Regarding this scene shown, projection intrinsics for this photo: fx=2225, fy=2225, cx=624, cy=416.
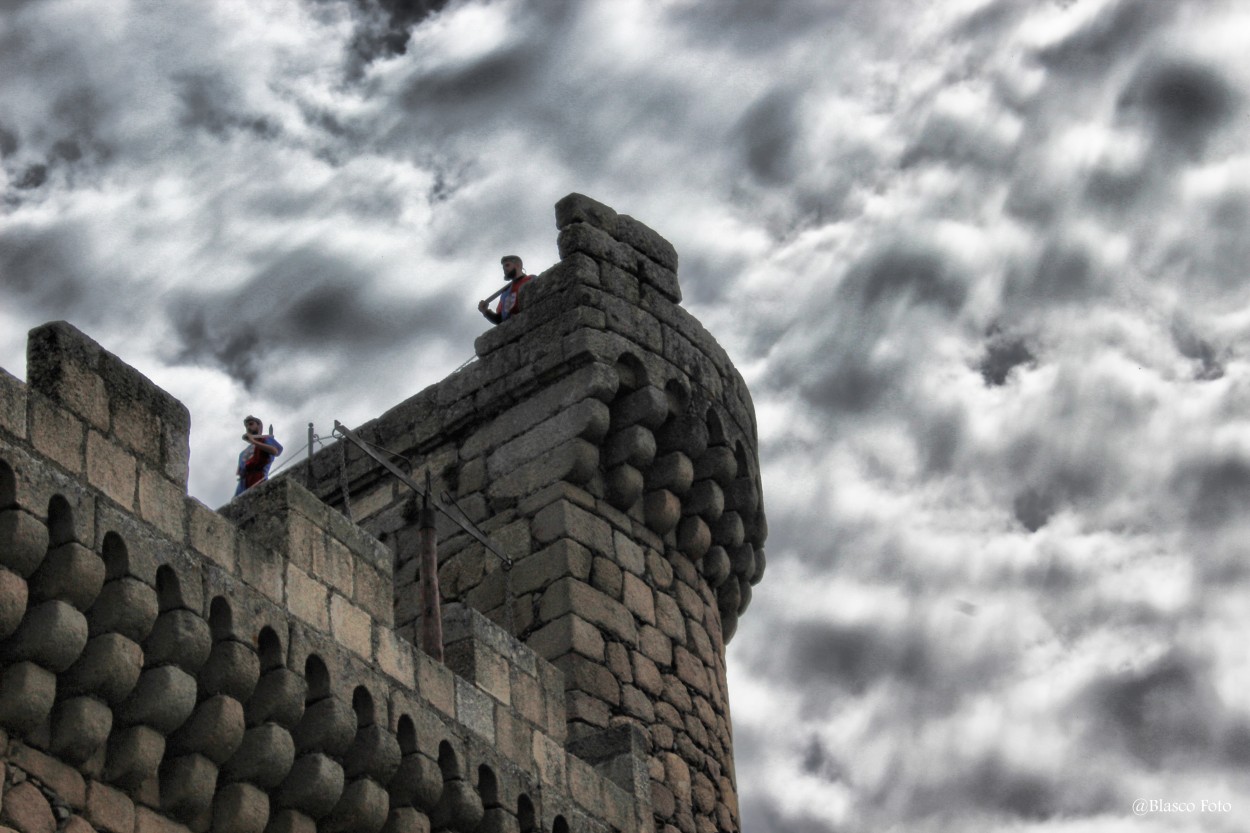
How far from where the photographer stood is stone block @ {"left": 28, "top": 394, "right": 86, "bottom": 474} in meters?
6.48

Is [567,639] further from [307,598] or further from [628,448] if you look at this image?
[307,598]

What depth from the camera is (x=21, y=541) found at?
624 centimetres

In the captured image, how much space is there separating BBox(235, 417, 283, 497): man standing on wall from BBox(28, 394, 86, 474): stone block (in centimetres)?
482

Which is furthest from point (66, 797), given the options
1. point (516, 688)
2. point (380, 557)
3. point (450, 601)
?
point (450, 601)

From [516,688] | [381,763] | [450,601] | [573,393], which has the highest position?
[573,393]

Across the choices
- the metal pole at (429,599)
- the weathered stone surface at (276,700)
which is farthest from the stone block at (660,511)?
the weathered stone surface at (276,700)

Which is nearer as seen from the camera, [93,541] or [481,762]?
[93,541]

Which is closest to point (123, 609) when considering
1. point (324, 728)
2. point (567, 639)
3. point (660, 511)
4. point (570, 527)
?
point (324, 728)

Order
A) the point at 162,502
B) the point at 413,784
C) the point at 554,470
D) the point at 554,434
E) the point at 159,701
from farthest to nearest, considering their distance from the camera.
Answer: the point at 554,434 < the point at 554,470 < the point at 413,784 < the point at 162,502 < the point at 159,701

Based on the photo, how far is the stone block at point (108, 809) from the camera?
6.45m

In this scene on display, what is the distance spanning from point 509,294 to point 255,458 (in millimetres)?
1588

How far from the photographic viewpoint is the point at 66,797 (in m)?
6.37

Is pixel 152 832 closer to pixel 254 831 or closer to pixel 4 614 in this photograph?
pixel 254 831

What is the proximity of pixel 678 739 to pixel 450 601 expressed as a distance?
125 centimetres
